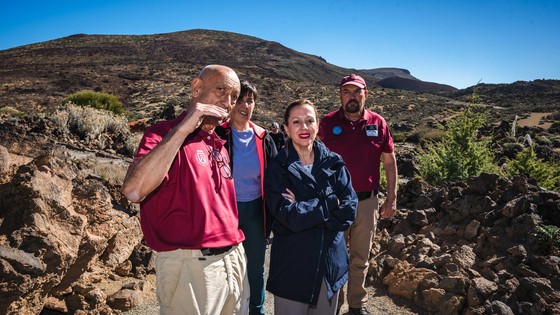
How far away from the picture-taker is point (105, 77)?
40250 mm

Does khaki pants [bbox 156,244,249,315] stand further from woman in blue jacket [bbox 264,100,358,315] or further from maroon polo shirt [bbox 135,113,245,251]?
woman in blue jacket [bbox 264,100,358,315]

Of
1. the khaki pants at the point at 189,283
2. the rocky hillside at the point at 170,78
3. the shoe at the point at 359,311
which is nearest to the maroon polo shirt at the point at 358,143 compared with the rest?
the shoe at the point at 359,311

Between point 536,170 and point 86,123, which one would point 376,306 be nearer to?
point 536,170

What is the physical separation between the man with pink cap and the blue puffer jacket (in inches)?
47.5

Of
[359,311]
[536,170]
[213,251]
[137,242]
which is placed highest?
[536,170]

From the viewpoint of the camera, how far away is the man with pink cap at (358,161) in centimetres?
368

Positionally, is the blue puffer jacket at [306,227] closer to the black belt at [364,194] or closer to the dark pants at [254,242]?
the dark pants at [254,242]

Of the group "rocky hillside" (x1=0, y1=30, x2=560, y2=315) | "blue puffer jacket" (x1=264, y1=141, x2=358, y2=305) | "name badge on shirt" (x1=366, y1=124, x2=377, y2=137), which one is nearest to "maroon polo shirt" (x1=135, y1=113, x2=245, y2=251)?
"blue puffer jacket" (x1=264, y1=141, x2=358, y2=305)

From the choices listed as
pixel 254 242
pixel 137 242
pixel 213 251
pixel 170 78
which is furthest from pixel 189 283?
pixel 170 78

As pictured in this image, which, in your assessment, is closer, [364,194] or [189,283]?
[189,283]

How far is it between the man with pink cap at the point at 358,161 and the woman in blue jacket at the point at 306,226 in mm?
1182

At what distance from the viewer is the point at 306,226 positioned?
90.3 inches

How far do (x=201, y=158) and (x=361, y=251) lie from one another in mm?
2269

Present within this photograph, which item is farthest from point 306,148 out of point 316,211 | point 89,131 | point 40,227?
point 89,131
